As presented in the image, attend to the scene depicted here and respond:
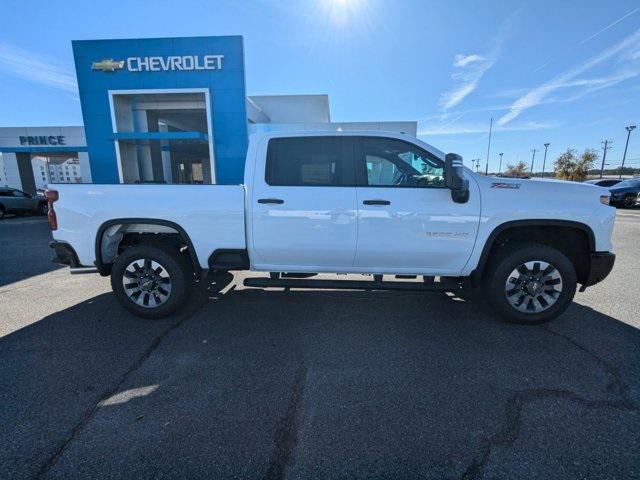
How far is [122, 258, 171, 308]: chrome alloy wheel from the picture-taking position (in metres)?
4.00

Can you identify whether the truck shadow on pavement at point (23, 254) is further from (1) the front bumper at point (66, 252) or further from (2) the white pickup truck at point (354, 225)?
(2) the white pickup truck at point (354, 225)

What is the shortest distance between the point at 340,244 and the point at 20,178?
33.9 m

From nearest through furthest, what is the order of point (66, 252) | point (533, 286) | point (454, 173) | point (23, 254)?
point (454, 173), point (533, 286), point (66, 252), point (23, 254)

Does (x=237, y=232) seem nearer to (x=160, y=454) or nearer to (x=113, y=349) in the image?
(x=113, y=349)

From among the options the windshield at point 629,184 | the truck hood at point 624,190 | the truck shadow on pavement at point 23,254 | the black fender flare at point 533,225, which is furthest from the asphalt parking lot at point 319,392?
the windshield at point 629,184

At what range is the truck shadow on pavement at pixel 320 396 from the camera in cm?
204

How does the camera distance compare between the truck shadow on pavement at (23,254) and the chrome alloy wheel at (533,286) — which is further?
the truck shadow on pavement at (23,254)

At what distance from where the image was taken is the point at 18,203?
1688cm

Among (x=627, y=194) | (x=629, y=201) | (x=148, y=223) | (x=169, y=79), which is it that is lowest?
(x=629, y=201)

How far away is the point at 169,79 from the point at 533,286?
17.5 meters

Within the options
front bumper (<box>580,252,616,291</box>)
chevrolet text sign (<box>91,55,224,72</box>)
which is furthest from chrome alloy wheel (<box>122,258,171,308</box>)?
chevrolet text sign (<box>91,55,224,72</box>)

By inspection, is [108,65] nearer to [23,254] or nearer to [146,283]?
[23,254]

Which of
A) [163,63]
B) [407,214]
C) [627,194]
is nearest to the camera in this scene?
[407,214]

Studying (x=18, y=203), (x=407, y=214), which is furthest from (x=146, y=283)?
(x=18, y=203)
